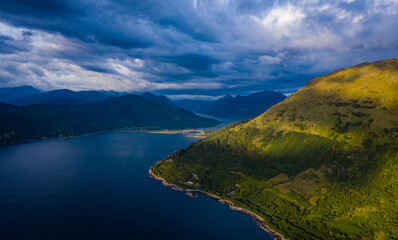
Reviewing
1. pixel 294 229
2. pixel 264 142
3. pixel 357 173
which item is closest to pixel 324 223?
pixel 294 229

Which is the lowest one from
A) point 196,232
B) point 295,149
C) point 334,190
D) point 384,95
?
point 196,232

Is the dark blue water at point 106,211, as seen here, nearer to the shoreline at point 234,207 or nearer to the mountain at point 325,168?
the shoreline at point 234,207

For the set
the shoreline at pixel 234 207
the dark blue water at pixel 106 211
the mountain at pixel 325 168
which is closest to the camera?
the dark blue water at pixel 106 211

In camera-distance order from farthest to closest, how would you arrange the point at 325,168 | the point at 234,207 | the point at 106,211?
the point at 325,168
the point at 234,207
the point at 106,211

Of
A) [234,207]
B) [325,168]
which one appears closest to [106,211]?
[234,207]

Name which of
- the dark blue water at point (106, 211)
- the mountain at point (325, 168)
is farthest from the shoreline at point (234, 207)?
the dark blue water at point (106, 211)

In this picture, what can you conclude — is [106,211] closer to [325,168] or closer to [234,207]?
[234,207]

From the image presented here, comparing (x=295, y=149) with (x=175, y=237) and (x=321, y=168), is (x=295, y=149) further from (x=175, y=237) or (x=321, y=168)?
(x=175, y=237)

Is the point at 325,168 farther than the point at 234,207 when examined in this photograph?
Yes

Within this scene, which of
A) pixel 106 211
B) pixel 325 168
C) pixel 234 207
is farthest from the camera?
pixel 325 168
